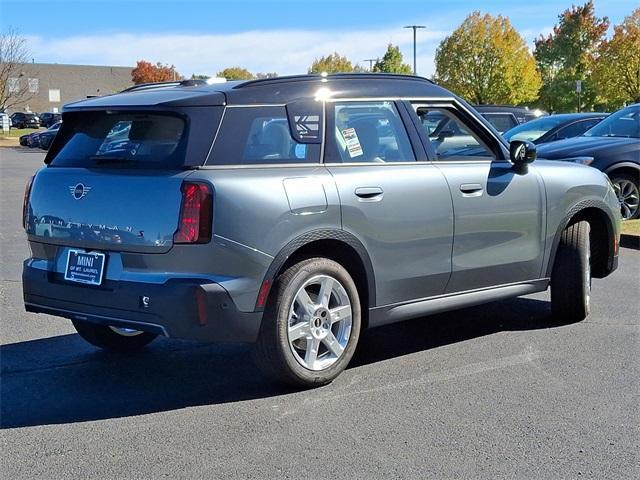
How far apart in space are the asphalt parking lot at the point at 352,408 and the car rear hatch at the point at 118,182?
93 centimetres

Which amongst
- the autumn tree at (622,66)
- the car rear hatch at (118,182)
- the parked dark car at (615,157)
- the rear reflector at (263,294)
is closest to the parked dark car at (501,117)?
the parked dark car at (615,157)

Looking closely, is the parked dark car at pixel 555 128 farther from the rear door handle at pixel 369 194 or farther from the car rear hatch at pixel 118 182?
the car rear hatch at pixel 118 182

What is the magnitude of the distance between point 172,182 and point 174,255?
1.29 feet

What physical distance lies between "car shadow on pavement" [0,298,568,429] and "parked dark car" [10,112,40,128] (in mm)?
69712

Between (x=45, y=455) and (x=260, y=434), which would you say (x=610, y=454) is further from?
(x=45, y=455)

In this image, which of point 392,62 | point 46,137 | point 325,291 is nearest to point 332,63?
point 392,62

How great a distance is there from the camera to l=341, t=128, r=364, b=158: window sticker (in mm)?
5160

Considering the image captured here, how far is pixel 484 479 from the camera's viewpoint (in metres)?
3.68

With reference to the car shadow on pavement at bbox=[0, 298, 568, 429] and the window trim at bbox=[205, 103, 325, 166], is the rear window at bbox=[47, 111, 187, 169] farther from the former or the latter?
the car shadow on pavement at bbox=[0, 298, 568, 429]

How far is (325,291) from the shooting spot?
489 centimetres

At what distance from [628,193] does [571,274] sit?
586cm

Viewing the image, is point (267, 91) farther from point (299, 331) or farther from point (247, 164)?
point (299, 331)

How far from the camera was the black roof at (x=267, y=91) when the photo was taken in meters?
4.69

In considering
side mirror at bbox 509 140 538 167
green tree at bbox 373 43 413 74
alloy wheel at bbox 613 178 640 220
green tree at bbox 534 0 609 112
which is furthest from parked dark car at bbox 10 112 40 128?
side mirror at bbox 509 140 538 167
